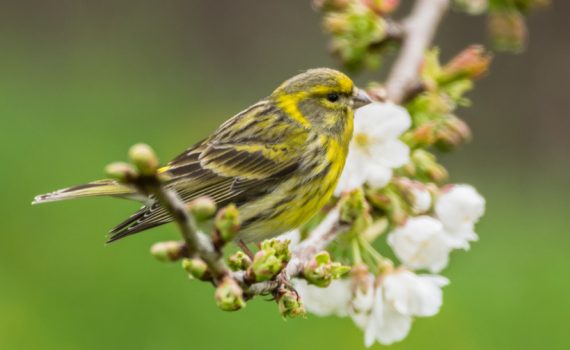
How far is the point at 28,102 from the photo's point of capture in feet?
26.1

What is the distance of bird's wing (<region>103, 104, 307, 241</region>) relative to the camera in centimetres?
346

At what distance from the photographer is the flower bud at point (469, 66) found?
358cm

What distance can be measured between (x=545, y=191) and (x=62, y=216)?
11.1ft

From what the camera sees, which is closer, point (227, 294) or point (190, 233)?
point (190, 233)

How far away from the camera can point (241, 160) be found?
11.7ft

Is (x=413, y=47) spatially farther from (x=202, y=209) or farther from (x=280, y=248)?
(x=202, y=209)

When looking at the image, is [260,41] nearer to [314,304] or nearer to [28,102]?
[28,102]

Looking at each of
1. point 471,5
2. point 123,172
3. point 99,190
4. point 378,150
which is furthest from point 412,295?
point 123,172

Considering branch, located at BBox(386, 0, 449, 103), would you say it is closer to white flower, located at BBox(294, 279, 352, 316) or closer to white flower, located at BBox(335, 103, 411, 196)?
white flower, located at BBox(335, 103, 411, 196)

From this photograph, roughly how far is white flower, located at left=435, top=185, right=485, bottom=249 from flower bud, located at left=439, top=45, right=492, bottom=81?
492 mm

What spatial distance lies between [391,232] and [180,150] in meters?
4.44

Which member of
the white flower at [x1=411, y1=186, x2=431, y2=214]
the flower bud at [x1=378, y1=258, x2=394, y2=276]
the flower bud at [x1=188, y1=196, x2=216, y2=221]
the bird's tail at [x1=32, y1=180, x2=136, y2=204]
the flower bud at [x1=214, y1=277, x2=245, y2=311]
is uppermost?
the bird's tail at [x1=32, y1=180, x2=136, y2=204]

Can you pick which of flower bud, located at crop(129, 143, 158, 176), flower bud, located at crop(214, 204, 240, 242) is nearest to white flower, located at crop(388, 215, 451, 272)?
flower bud, located at crop(214, 204, 240, 242)

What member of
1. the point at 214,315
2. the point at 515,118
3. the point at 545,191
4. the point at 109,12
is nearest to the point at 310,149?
the point at 214,315
